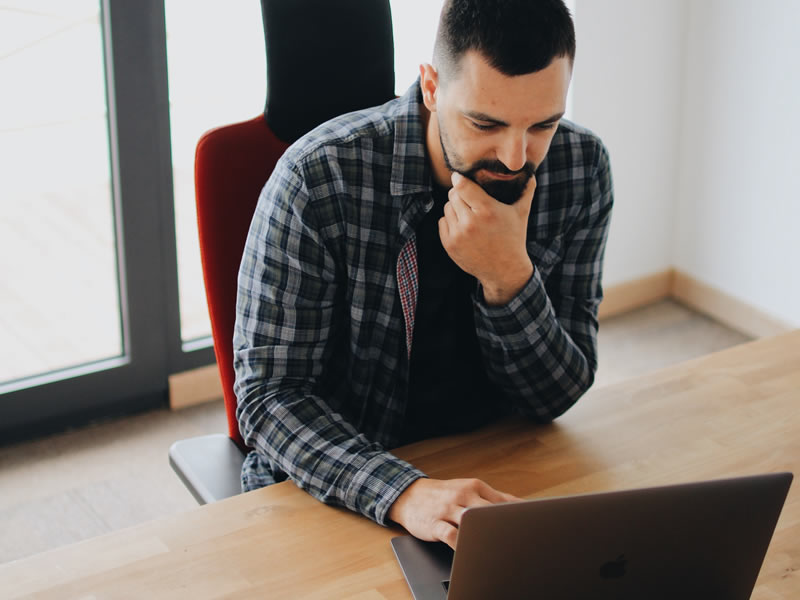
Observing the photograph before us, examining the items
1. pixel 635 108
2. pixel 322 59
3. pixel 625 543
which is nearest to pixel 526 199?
pixel 322 59

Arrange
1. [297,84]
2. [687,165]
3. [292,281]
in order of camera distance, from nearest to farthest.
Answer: [292,281] < [297,84] < [687,165]

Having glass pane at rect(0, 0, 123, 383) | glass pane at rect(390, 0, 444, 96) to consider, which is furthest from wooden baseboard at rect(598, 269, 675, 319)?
glass pane at rect(0, 0, 123, 383)

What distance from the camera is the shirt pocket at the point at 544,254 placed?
1454 mm

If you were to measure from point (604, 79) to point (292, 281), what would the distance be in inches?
78.7

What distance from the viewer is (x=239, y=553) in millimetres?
1064

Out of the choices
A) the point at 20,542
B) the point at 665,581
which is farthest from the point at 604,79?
the point at 665,581

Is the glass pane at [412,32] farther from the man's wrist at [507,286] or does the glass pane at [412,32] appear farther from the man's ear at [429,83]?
the man's wrist at [507,286]

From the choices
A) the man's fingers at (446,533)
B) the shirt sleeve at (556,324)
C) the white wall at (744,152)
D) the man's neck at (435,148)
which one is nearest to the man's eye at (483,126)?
the man's neck at (435,148)

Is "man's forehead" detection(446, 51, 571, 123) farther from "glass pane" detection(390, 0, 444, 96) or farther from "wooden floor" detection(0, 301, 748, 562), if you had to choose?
"glass pane" detection(390, 0, 444, 96)

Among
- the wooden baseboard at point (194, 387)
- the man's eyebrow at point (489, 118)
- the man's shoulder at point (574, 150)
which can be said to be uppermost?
the man's eyebrow at point (489, 118)

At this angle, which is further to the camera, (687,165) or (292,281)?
(687,165)

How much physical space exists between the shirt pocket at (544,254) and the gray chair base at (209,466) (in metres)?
0.51

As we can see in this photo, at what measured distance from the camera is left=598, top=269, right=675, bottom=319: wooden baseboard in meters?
3.31

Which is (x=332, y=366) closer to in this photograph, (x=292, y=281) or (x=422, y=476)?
(x=292, y=281)
